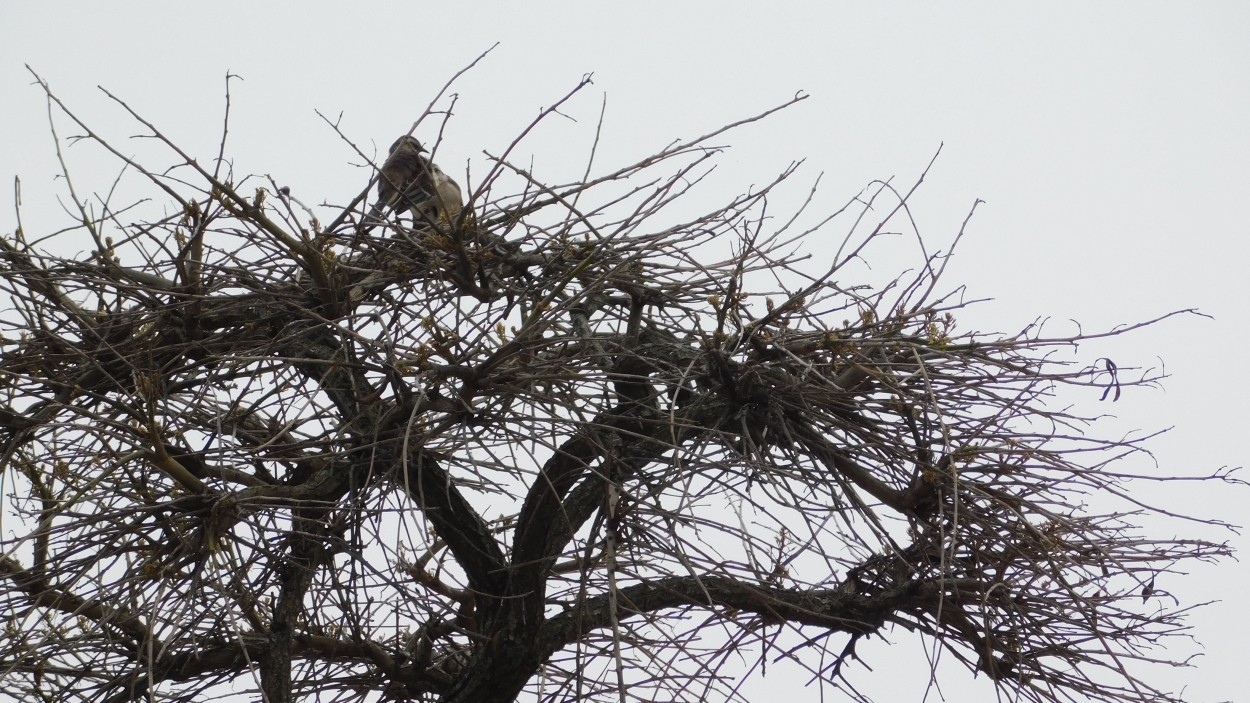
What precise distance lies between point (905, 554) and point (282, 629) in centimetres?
116

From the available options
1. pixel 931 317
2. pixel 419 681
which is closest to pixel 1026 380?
pixel 931 317

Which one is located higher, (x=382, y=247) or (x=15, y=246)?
(x=15, y=246)

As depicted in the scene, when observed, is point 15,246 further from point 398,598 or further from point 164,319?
point 398,598

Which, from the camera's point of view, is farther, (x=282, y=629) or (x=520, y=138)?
(x=282, y=629)

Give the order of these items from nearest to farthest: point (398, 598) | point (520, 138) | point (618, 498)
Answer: point (520, 138)
point (618, 498)
point (398, 598)

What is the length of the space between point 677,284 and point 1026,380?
0.63 metres

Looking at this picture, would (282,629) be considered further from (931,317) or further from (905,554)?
(931,317)

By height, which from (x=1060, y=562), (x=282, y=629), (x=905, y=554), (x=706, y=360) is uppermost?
(x=706, y=360)

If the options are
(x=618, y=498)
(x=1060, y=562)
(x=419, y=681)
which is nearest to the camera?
(x=618, y=498)

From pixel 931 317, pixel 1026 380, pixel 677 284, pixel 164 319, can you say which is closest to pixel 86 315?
pixel 164 319

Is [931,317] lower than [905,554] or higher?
higher

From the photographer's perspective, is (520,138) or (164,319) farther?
(164,319)

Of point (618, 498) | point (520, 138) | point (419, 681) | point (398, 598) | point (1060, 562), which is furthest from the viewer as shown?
point (398, 598)

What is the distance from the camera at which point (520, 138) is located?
5.14ft
